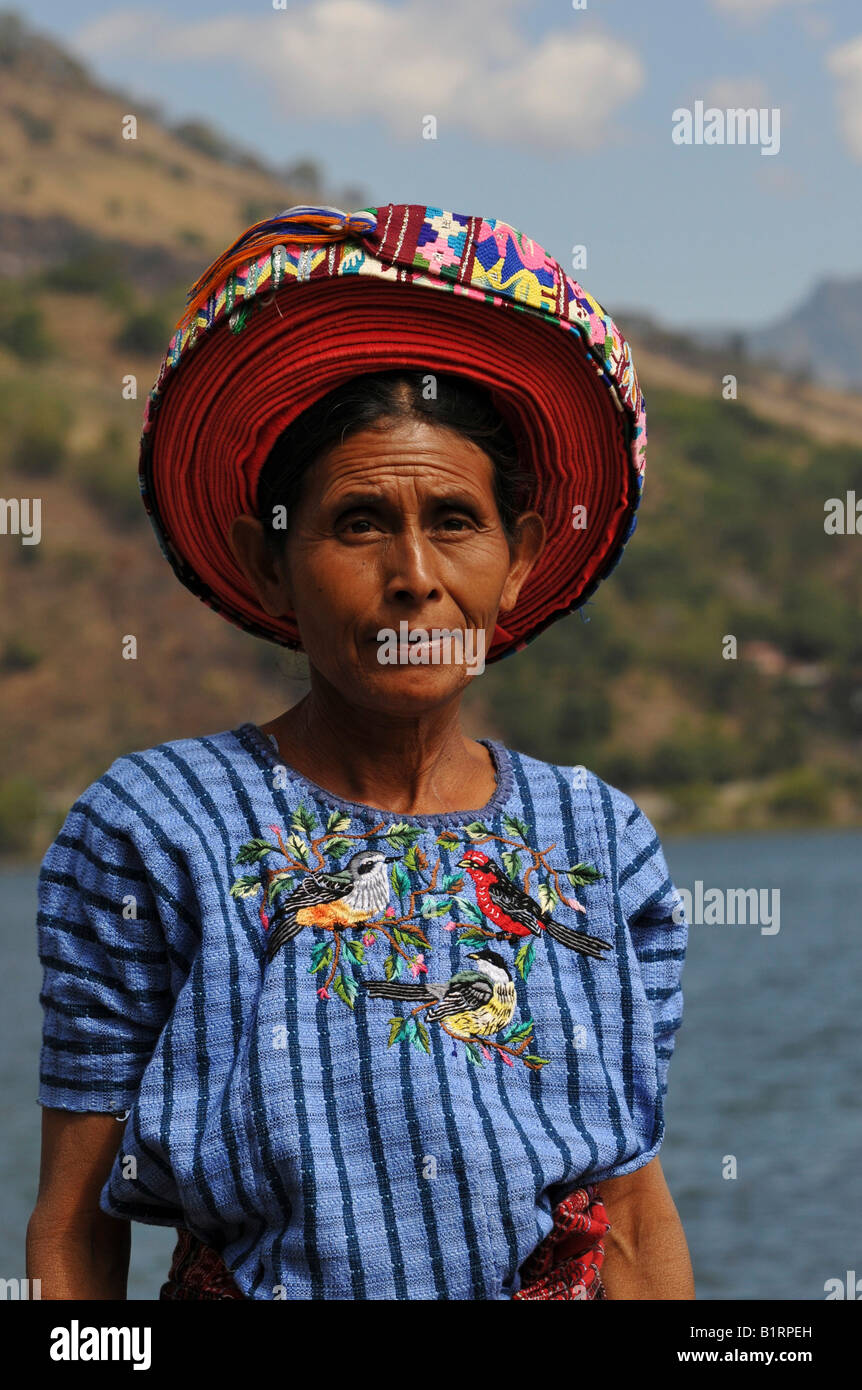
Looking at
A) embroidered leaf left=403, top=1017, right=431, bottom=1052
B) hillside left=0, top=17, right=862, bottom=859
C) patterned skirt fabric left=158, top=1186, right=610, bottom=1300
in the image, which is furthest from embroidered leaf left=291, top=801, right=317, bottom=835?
hillside left=0, top=17, right=862, bottom=859

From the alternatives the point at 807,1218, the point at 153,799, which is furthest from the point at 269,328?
the point at 807,1218

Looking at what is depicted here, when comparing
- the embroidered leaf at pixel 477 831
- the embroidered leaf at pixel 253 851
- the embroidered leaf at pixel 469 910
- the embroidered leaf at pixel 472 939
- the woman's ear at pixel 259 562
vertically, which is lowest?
the embroidered leaf at pixel 472 939

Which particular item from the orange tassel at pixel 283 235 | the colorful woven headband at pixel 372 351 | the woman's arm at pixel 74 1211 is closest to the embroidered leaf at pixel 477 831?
the colorful woven headband at pixel 372 351

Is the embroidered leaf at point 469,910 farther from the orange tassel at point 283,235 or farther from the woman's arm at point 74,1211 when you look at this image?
the orange tassel at point 283,235

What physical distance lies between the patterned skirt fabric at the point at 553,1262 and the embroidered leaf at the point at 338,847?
1.21ft

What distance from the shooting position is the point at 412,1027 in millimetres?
1726

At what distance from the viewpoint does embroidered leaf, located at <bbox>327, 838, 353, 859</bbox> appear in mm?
1821

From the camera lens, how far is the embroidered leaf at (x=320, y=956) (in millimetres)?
1745

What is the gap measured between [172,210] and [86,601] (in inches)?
1348

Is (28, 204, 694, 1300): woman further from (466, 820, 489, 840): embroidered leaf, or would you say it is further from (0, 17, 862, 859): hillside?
(0, 17, 862, 859): hillside

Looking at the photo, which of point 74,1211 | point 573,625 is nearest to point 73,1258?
point 74,1211

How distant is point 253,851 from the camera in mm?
1803
